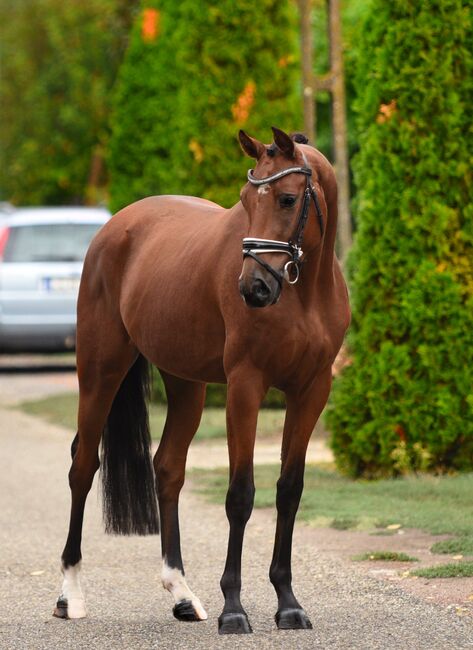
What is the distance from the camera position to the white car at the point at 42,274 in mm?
19656

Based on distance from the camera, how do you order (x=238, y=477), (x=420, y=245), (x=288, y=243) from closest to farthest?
(x=288, y=243) < (x=238, y=477) < (x=420, y=245)

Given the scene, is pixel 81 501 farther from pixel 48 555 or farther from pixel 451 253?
pixel 451 253

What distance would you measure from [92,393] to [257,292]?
1.61 m

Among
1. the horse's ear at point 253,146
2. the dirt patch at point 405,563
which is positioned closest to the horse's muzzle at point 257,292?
the horse's ear at point 253,146

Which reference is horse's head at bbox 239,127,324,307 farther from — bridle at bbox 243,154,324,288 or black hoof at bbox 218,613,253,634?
black hoof at bbox 218,613,253,634

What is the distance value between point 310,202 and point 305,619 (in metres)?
1.61

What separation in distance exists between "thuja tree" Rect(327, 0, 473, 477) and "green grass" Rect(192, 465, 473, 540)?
0.36 metres

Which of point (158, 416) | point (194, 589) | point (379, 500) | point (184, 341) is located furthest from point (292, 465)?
point (158, 416)

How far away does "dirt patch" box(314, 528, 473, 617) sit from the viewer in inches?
259

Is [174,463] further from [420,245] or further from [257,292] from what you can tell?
[420,245]

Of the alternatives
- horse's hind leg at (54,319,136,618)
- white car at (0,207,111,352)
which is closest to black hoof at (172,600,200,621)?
horse's hind leg at (54,319,136,618)

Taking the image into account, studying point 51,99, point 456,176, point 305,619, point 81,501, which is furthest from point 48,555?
point 51,99

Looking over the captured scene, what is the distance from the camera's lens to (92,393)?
7.04 metres

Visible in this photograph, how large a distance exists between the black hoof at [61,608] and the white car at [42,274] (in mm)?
13152
